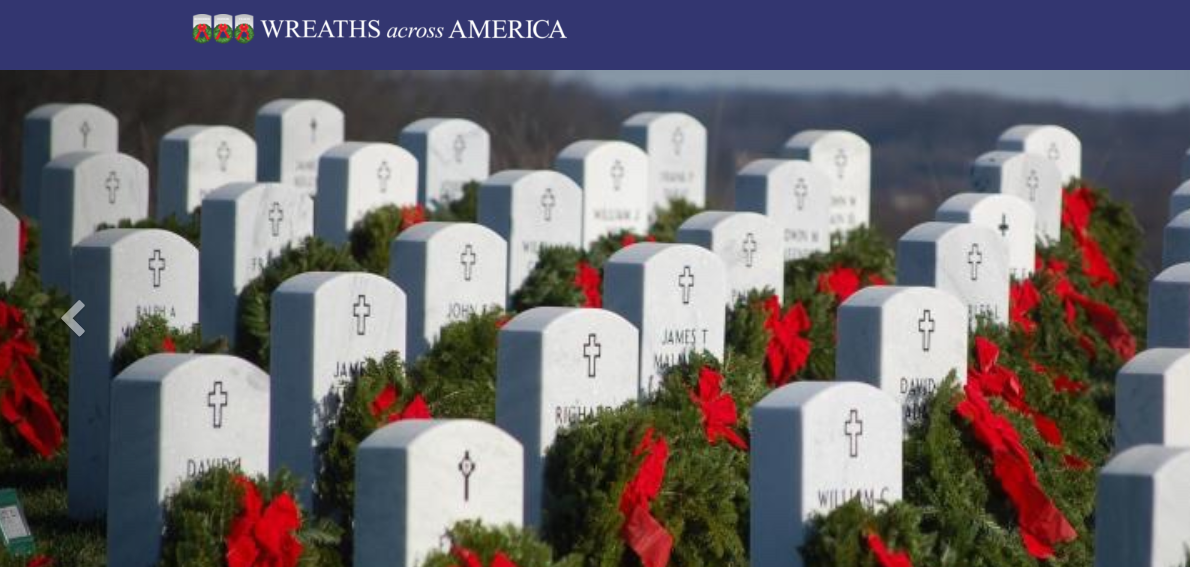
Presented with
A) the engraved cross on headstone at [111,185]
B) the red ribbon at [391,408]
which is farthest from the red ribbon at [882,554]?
the engraved cross on headstone at [111,185]

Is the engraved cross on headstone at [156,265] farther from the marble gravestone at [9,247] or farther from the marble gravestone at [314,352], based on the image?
the marble gravestone at [9,247]

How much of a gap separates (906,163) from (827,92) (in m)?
4.59

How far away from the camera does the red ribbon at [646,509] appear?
22.6ft

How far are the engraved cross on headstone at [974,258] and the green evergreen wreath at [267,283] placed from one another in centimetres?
248

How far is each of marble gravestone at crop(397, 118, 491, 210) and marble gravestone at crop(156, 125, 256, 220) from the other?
2.79 feet

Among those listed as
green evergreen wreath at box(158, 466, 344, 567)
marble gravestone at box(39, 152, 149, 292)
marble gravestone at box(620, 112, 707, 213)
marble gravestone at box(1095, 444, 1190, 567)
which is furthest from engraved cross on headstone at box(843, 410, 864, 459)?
marble gravestone at box(620, 112, 707, 213)

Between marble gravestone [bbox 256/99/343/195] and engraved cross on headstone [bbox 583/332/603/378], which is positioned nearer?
engraved cross on headstone [bbox 583/332/603/378]

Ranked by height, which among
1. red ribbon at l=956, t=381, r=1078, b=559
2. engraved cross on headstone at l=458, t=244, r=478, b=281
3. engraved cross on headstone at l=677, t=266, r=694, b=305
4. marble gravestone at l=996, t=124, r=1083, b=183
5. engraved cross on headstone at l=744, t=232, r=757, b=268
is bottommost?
red ribbon at l=956, t=381, r=1078, b=559

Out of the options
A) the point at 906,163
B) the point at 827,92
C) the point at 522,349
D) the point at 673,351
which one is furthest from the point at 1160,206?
the point at 522,349

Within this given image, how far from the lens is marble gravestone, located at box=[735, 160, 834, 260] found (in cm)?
1082

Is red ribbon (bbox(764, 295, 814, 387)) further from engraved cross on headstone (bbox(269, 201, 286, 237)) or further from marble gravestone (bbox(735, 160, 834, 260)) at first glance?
engraved cross on headstone (bbox(269, 201, 286, 237))

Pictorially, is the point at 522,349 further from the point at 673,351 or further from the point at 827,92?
the point at 827,92

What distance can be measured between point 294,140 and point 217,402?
5847mm

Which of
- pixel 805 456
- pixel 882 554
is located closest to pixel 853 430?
pixel 805 456
